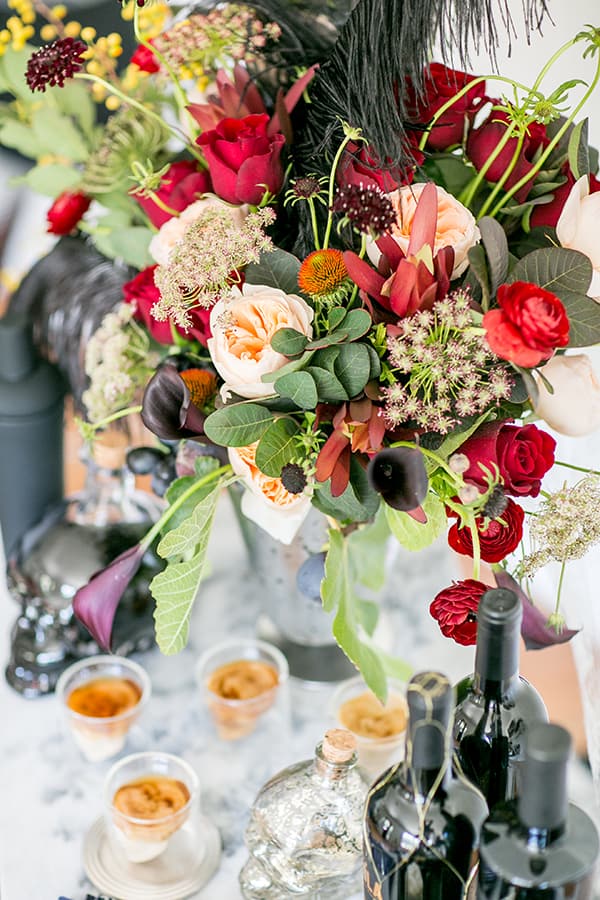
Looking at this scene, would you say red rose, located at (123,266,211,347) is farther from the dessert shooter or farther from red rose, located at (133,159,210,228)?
the dessert shooter

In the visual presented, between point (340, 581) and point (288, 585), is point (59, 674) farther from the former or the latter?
point (340, 581)

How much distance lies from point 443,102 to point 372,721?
22.3 inches

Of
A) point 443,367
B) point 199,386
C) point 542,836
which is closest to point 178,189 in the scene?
point 199,386

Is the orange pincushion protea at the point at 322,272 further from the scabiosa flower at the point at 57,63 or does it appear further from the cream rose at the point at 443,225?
the scabiosa flower at the point at 57,63

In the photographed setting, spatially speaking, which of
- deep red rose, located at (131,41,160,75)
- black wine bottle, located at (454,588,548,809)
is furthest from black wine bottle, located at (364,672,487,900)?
deep red rose, located at (131,41,160,75)

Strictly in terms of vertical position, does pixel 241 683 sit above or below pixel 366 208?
below

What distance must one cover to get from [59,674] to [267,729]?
23cm

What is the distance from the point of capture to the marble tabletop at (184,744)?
33.3 inches

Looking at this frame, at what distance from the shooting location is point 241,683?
0.99 metres

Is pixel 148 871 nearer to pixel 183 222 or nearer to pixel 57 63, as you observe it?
pixel 183 222

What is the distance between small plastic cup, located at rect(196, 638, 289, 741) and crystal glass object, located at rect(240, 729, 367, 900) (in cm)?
17

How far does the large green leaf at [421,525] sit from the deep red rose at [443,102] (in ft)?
0.90

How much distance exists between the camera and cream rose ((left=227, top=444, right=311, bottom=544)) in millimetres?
709

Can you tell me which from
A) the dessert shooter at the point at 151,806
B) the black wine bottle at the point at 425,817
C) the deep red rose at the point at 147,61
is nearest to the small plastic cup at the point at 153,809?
the dessert shooter at the point at 151,806
